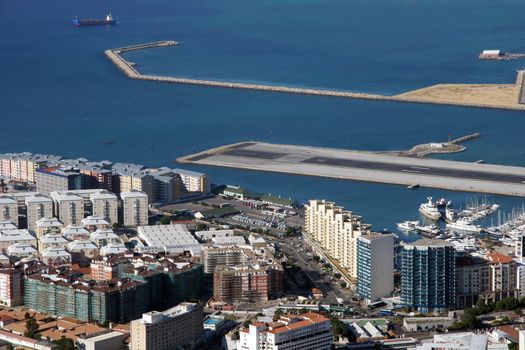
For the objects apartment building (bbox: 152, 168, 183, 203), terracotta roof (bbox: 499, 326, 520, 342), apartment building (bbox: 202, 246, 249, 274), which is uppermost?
apartment building (bbox: 152, 168, 183, 203)

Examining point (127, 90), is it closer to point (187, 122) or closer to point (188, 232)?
point (187, 122)

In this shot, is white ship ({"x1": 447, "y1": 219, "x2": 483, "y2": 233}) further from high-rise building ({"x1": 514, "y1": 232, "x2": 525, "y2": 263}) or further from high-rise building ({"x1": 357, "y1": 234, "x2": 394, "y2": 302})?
high-rise building ({"x1": 357, "y1": 234, "x2": 394, "y2": 302})

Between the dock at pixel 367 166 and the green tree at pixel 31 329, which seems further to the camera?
the dock at pixel 367 166

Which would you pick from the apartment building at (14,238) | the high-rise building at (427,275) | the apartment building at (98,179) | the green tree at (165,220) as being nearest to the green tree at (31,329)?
the apartment building at (14,238)

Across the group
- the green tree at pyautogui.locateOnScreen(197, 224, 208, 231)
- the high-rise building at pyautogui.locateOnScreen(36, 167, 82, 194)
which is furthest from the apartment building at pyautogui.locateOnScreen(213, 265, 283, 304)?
the high-rise building at pyautogui.locateOnScreen(36, 167, 82, 194)

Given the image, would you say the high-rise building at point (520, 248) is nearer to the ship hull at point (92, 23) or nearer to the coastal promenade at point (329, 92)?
the coastal promenade at point (329, 92)
